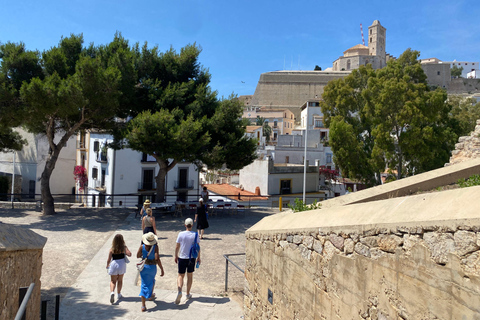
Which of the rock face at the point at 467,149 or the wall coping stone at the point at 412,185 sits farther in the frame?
the rock face at the point at 467,149

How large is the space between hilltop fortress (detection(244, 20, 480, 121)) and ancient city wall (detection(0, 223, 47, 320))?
289 feet

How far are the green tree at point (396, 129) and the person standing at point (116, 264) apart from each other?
16363mm

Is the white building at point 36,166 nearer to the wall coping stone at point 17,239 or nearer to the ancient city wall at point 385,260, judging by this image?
the wall coping stone at point 17,239

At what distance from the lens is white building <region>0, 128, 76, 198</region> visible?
99.7 feet

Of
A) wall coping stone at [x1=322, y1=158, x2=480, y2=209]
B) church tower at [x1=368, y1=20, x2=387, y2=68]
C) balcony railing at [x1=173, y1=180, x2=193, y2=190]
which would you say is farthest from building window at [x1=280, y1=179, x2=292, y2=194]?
church tower at [x1=368, y1=20, x2=387, y2=68]

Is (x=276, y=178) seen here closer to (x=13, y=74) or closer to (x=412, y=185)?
(x=13, y=74)

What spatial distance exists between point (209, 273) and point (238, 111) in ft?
29.8

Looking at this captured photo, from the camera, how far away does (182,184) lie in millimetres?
28078

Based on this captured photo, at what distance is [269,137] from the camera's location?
67.2 meters

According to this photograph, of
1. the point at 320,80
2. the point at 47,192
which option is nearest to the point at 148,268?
the point at 47,192

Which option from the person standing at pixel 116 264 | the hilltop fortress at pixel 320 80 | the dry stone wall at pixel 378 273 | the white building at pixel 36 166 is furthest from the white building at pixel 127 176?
the hilltop fortress at pixel 320 80

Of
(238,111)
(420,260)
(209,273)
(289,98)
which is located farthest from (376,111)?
(289,98)

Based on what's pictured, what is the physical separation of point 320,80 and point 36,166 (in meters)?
80.5

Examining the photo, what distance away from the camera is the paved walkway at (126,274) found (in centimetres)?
595
